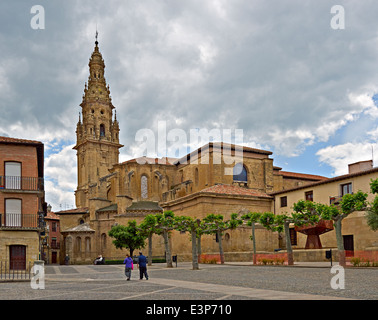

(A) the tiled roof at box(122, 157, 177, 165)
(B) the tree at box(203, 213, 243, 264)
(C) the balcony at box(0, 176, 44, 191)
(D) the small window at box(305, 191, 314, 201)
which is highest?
(A) the tiled roof at box(122, 157, 177, 165)

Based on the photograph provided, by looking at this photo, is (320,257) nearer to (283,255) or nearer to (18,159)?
(283,255)

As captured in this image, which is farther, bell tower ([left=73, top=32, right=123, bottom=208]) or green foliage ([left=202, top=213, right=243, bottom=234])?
bell tower ([left=73, top=32, right=123, bottom=208])

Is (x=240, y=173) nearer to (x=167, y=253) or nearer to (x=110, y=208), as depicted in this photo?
(x=110, y=208)

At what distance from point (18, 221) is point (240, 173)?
35811mm

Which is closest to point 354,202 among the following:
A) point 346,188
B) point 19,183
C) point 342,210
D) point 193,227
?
point 342,210

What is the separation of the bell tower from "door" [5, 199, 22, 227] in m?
52.0

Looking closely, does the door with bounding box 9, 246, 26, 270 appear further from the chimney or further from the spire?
the spire

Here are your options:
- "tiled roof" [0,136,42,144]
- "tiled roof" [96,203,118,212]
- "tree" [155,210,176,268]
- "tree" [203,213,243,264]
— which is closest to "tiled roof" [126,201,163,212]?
"tiled roof" [96,203,118,212]

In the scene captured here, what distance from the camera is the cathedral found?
46688mm

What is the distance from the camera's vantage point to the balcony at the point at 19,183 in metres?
30.1

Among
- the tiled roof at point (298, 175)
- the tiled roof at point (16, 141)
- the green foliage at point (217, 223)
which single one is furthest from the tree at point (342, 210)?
the tiled roof at point (298, 175)
